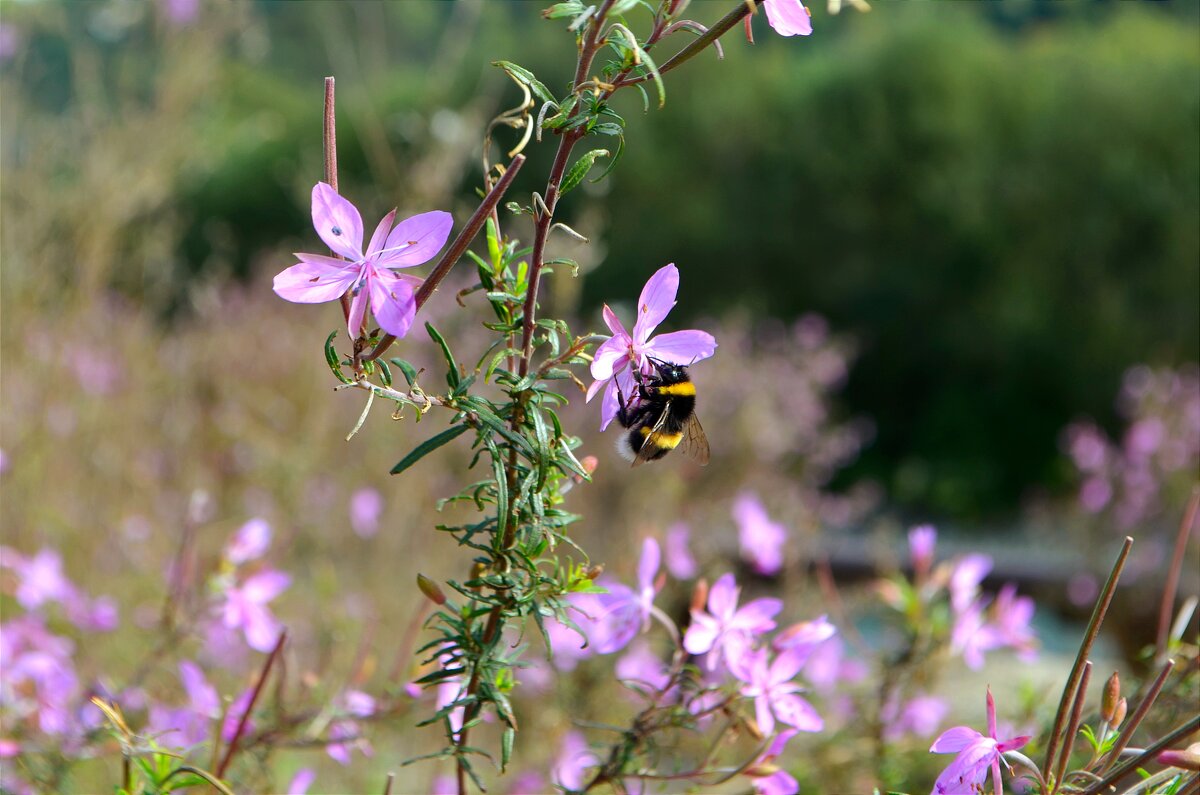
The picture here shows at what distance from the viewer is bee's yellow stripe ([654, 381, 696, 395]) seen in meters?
1.15

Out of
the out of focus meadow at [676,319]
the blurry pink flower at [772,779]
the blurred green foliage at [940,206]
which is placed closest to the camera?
the blurry pink flower at [772,779]

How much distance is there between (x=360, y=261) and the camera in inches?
24.8

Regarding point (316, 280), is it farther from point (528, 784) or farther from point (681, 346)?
point (528, 784)

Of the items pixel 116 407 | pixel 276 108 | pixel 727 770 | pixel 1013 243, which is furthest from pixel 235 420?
pixel 276 108

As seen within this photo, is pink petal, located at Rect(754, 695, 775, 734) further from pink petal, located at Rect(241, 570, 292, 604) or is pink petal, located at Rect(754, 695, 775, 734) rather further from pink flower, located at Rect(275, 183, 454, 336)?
pink petal, located at Rect(241, 570, 292, 604)

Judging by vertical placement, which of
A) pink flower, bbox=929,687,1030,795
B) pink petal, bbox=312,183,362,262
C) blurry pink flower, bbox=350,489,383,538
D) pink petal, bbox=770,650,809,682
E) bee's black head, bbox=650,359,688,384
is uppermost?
blurry pink flower, bbox=350,489,383,538

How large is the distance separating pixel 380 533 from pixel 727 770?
2.95 m

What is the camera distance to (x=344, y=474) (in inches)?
168

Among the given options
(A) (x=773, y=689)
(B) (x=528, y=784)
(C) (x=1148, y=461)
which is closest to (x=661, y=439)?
(A) (x=773, y=689)

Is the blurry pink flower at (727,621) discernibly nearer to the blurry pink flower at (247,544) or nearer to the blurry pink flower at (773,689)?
the blurry pink flower at (773,689)

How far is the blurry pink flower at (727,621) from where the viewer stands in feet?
2.98

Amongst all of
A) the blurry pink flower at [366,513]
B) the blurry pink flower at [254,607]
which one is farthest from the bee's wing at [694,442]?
the blurry pink flower at [366,513]

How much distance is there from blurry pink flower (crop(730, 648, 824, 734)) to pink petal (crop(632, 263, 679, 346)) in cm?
33

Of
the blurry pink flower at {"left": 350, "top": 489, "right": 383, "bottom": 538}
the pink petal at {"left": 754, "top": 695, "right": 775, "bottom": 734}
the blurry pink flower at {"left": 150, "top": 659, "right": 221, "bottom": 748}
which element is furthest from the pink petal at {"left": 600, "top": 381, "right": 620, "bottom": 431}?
the blurry pink flower at {"left": 350, "top": 489, "right": 383, "bottom": 538}
